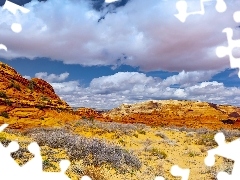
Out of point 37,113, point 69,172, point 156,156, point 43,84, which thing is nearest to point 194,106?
point 43,84

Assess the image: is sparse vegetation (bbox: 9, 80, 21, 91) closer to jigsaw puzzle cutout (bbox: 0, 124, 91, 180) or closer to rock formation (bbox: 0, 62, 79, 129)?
rock formation (bbox: 0, 62, 79, 129)

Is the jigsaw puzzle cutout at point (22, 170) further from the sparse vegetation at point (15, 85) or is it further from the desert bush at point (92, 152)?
the sparse vegetation at point (15, 85)

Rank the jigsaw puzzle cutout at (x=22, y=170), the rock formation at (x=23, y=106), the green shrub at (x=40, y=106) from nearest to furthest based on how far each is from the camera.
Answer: the jigsaw puzzle cutout at (x=22, y=170), the rock formation at (x=23, y=106), the green shrub at (x=40, y=106)

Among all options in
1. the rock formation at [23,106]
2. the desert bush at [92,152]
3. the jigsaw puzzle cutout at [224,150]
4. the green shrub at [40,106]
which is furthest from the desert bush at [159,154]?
the green shrub at [40,106]

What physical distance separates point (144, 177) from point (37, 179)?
871 centimetres

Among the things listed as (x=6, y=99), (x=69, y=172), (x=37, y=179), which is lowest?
(x=69, y=172)

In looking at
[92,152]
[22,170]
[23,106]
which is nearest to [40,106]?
[23,106]

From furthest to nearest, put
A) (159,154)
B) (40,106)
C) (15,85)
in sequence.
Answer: (15,85), (40,106), (159,154)

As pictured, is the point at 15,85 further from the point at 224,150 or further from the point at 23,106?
the point at 224,150


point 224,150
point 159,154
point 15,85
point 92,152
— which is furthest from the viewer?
point 15,85

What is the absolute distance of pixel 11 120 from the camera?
3253cm

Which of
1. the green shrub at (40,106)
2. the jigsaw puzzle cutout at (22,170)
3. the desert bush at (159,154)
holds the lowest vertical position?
the desert bush at (159,154)

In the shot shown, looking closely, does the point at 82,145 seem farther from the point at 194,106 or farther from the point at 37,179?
the point at 194,106

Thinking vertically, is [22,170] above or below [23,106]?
below
